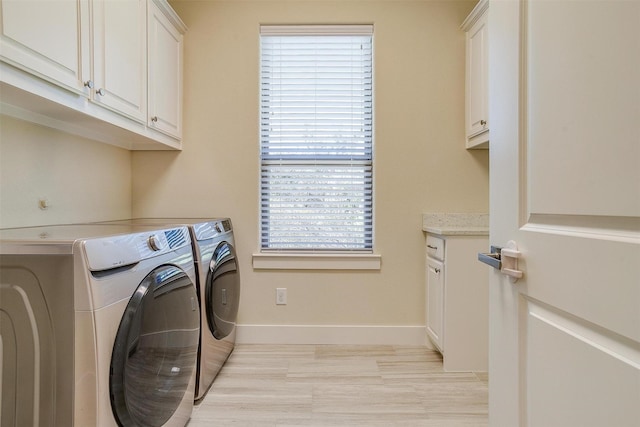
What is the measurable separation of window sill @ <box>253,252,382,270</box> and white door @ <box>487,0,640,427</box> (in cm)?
145

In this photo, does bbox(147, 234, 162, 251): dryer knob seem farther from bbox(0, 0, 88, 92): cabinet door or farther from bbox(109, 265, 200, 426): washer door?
bbox(0, 0, 88, 92): cabinet door

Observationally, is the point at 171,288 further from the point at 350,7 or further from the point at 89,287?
the point at 350,7

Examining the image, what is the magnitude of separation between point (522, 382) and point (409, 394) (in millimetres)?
1127

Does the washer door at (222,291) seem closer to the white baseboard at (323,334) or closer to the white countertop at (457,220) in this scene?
the white baseboard at (323,334)

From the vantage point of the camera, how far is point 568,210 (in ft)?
1.99

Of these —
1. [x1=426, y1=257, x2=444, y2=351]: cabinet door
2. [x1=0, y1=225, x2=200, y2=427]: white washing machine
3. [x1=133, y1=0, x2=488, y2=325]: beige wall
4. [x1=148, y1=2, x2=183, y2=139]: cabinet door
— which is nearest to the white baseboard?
[x1=133, y1=0, x2=488, y2=325]: beige wall

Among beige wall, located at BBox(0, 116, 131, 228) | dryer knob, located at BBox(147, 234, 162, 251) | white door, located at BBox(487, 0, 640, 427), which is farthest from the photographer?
beige wall, located at BBox(0, 116, 131, 228)

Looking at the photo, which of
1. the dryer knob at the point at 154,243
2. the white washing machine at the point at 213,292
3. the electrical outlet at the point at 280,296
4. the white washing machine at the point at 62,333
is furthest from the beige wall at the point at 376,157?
the white washing machine at the point at 62,333

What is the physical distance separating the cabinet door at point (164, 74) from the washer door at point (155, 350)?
1.17m

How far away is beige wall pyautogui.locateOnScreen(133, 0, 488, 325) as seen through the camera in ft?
7.50

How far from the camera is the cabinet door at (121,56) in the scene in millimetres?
1404

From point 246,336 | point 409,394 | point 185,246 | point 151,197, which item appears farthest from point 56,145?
point 409,394

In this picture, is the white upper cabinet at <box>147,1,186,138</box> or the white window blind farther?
the white window blind

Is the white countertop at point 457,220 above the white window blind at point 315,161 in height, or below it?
below
